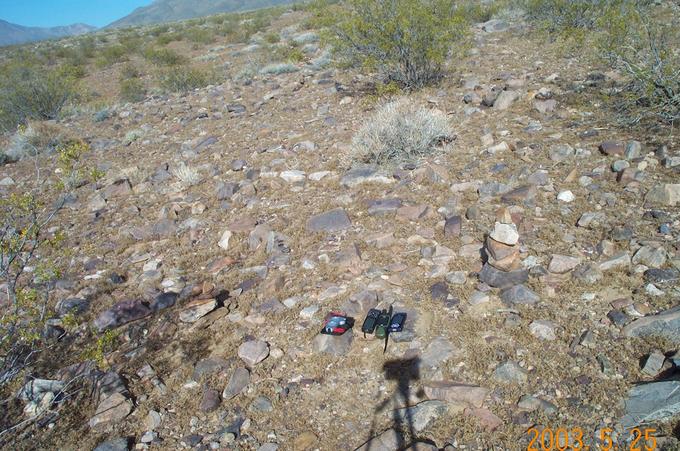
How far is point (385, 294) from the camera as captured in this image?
3797 millimetres

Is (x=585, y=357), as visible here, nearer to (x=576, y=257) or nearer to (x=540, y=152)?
(x=576, y=257)

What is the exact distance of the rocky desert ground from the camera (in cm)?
278

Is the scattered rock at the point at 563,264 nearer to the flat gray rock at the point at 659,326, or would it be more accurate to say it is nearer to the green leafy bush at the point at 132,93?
the flat gray rock at the point at 659,326

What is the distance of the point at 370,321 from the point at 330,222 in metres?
1.64

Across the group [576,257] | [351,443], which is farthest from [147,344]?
[576,257]

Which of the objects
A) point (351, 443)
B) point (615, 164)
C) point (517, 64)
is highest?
point (517, 64)

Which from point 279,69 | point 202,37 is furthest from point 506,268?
point 202,37

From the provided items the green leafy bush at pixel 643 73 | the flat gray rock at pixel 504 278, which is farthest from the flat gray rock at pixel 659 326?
the green leafy bush at pixel 643 73

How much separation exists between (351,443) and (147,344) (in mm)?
1939

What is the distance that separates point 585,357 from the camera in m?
2.92

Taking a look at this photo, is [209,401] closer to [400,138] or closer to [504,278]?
[504,278]

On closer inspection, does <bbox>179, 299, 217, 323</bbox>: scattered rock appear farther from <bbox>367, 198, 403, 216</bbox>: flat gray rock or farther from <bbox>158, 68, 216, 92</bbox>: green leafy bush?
<bbox>158, 68, 216, 92</bbox>: green leafy bush
